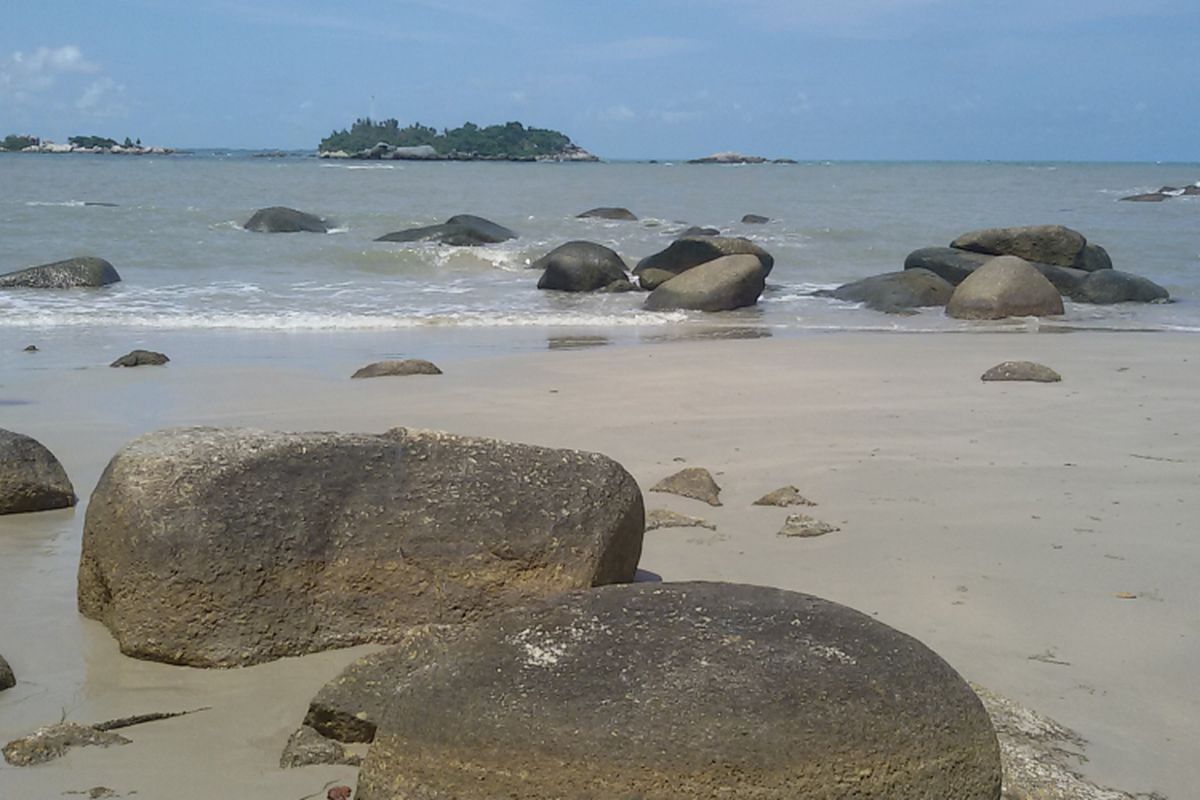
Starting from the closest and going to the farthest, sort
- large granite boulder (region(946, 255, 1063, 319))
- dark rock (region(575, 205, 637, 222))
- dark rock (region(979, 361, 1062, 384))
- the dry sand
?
the dry sand → dark rock (region(979, 361, 1062, 384)) → large granite boulder (region(946, 255, 1063, 319)) → dark rock (region(575, 205, 637, 222))

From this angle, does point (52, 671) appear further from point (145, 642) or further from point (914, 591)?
point (914, 591)

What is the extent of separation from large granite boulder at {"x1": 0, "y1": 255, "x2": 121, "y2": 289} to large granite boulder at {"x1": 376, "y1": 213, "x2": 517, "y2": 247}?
304 inches

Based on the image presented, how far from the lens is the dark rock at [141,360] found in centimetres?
956

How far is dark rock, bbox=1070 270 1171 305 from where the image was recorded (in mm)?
16250

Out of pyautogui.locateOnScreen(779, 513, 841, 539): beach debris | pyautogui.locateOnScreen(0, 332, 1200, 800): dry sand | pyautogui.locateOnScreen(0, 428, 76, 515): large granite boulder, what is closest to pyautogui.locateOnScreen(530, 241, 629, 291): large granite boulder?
pyautogui.locateOnScreen(0, 332, 1200, 800): dry sand

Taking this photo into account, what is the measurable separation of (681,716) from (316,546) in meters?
1.66

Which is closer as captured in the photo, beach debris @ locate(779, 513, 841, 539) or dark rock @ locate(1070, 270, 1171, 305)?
beach debris @ locate(779, 513, 841, 539)

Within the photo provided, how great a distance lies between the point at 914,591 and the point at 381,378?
5301 mm

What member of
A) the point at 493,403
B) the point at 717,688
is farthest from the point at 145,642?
the point at 493,403

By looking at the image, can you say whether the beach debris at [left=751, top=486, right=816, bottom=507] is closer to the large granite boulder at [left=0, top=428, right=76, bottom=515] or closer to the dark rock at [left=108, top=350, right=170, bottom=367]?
the large granite boulder at [left=0, top=428, right=76, bottom=515]

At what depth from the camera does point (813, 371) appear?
31.1ft

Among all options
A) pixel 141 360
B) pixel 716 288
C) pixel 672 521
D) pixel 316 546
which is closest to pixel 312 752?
pixel 316 546

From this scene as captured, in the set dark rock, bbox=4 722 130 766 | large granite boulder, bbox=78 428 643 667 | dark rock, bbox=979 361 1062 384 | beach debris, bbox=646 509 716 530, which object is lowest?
dark rock, bbox=4 722 130 766

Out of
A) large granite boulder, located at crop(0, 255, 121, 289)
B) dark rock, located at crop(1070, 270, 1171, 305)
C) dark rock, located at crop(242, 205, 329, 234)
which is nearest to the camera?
large granite boulder, located at crop(0, 255, 121, 289)
